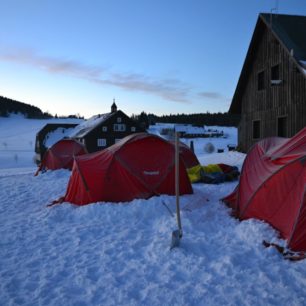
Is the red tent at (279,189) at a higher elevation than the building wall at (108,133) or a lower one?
lower

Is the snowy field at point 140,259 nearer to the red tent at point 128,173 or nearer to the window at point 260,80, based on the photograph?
the red tent at point 128,173

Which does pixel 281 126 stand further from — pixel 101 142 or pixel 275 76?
pixel 101 142

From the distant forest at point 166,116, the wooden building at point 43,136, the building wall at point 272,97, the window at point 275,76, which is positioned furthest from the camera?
A: the distant forest at point 166,116

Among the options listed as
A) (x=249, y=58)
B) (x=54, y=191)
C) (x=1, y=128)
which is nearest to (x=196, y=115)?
(x=1, y=128)

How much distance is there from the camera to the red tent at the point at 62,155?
16312 mm

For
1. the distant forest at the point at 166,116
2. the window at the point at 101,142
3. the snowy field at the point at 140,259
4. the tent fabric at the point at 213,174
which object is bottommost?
the snowy field at the point at 140,259

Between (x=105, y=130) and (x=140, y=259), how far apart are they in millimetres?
36006

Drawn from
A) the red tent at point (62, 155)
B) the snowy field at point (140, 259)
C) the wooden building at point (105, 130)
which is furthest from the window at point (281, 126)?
the wooden building at point (105, 130)

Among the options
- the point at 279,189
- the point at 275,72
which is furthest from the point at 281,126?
the point at 279,189

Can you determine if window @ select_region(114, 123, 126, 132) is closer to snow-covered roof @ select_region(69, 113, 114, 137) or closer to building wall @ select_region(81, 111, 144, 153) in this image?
building wall @ select_region(81, 111, 144, 153)

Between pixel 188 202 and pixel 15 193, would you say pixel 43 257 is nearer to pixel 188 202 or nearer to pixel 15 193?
pixel 188 202

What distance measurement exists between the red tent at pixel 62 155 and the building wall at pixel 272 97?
990cm

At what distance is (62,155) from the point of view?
16734 millimetres

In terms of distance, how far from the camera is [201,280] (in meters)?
4.08
